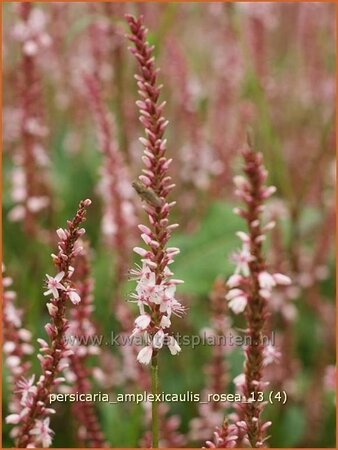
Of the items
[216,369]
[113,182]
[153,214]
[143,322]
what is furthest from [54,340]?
[113,182]

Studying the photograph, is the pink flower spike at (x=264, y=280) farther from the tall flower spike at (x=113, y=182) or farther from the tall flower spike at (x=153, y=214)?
the tall flower spike at (x=113, y=182)

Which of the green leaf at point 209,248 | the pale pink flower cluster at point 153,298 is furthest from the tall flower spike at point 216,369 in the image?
the pale pink flower cluster at point 153,298

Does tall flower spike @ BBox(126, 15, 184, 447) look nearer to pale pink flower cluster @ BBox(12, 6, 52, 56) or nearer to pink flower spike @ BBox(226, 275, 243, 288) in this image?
pink flower spike @ BBox(226, 275, 243, 288)

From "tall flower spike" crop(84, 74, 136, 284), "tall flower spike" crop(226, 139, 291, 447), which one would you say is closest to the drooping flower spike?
"tall flower spike" crop(226, 139, 291, 447)

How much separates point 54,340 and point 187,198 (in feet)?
6.04

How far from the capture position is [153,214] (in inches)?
45.6

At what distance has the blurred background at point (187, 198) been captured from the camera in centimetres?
220

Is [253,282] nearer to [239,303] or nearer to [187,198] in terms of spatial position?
[239,303]

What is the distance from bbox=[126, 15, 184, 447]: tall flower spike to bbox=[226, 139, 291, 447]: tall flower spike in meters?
0.10

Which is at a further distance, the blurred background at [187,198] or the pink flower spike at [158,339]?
the blurred background at [187,198]

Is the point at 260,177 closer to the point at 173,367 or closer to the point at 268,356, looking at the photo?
the point at 268,356

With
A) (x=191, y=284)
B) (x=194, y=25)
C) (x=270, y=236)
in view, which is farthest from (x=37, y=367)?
(x=194, y=25)

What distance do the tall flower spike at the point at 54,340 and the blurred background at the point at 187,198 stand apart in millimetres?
396

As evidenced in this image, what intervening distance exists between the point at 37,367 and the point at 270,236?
31.5 inches
